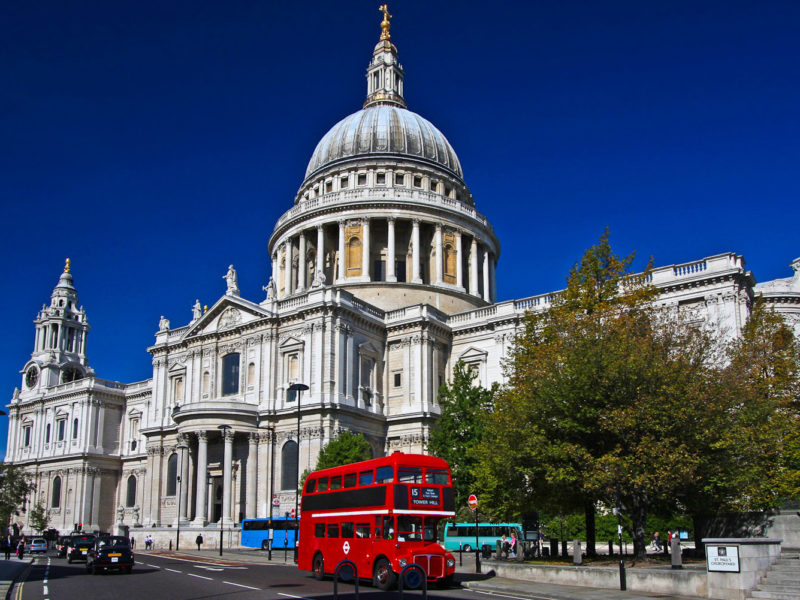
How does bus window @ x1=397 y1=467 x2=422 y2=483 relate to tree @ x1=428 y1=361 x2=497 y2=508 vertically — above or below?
below

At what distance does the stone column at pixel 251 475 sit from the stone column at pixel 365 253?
1929 centimetres

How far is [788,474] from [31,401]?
82.6 metres

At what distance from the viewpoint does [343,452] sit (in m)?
49.0

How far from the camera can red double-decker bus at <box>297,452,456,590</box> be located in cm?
2583

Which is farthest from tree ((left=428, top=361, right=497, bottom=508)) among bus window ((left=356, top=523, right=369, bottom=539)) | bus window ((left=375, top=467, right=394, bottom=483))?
bus window ((left=375, top=467, right=394, bottom=483))

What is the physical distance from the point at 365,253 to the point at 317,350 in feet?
56.7

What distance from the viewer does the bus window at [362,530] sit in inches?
1070

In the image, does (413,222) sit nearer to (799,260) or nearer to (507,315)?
(507,315)

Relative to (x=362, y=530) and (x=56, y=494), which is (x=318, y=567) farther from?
(x=56, y=494)

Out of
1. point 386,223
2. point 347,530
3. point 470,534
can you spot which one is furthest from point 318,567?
point 386,223

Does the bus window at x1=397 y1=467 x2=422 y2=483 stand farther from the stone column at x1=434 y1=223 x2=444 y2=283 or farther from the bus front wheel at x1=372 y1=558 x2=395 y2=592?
the stone column at x1=434 y1=223 x2=444 y2=283

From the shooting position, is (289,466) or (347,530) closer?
(347,530)

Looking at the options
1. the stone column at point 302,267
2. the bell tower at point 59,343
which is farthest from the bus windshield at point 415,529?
the bell tower at point 59,343

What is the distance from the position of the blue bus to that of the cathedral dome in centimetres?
4119
